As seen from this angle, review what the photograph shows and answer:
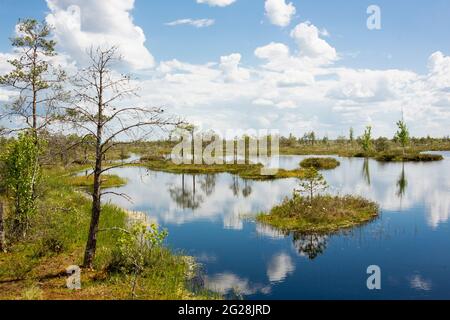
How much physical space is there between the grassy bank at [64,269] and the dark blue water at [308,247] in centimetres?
237

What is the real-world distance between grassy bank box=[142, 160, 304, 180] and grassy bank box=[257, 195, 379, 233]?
25.0 m

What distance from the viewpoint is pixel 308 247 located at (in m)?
24.5

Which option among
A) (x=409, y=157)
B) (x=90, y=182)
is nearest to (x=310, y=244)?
(x=90, y=182)

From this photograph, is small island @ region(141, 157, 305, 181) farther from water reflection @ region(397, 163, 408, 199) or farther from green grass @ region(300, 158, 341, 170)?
water reflection @ region(397, 163, 408, 199)

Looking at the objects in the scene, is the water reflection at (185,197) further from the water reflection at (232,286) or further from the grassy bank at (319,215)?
the water reflection at (232,286)

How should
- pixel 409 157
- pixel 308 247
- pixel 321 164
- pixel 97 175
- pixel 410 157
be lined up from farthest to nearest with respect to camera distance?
pixel 409 157
pixel 410 157
pixel 321 164
pixel 308 247
pixel 97 175

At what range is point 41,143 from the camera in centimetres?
2322

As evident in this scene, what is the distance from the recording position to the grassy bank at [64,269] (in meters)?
15.0

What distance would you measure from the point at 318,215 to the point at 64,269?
1939 centimetres

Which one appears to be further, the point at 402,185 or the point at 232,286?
the point at 402,185

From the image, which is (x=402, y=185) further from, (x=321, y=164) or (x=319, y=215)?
(x=321, y=164)

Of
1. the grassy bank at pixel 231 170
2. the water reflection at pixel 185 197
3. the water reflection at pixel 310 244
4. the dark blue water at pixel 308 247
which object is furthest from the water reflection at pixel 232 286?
the grassy bank at pixel 231 170

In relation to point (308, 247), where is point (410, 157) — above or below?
above
